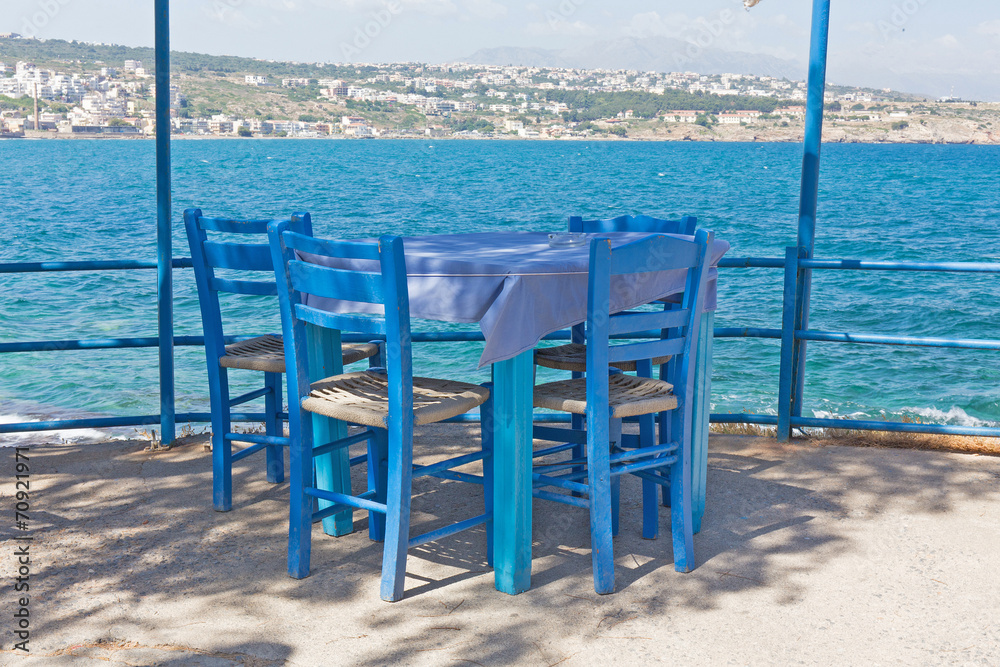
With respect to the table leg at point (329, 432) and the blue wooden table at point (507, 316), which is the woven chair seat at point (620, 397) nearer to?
the blue wooden table at point (507, 316)

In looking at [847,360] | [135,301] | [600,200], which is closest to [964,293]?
[847,360]

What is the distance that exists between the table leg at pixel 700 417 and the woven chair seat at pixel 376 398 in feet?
2.53

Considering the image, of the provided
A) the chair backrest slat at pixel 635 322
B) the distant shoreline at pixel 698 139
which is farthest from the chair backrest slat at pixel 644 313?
the distant shoreline at pixel 698 139

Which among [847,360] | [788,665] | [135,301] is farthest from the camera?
[135,301]

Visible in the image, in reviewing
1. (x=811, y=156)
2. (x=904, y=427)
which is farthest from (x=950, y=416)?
(x=811, y=156)

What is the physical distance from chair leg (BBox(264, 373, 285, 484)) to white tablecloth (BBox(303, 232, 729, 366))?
704 mm

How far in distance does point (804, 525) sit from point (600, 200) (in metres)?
41.0

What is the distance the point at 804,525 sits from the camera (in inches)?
120

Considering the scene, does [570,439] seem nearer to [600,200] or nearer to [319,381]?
[319,381]

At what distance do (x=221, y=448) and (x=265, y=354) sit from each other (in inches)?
14.7

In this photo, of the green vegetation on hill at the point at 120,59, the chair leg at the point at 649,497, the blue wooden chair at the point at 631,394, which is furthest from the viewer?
the green vegetation on hill at the point at 120,59

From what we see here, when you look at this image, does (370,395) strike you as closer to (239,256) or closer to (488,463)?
(488,463)

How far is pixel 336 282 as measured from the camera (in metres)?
2.40

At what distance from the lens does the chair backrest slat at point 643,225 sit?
3422mm
